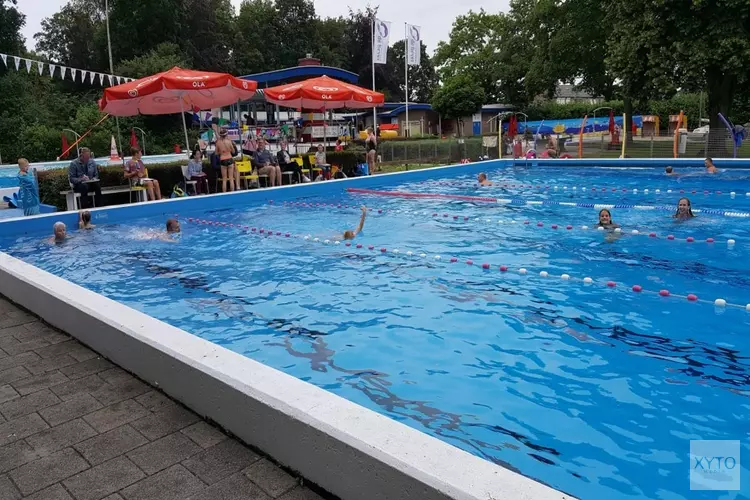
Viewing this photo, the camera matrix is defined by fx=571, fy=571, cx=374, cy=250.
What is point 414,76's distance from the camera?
67.8 meters

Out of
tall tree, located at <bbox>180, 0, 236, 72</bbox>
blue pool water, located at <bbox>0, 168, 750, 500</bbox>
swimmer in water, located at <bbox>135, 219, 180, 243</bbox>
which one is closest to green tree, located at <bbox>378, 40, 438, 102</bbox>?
tall tree, located at <bbox>180, 0, 236, 72</bbox>

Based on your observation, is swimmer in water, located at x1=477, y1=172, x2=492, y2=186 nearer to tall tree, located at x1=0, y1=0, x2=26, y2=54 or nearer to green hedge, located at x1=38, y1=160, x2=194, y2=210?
green hedge, located at x1=38, y1=160, x2=194, y2=210

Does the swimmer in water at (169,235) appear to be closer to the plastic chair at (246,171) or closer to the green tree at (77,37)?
the plastic chair at (246,171)

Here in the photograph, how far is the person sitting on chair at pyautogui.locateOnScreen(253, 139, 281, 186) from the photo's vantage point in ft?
53.4

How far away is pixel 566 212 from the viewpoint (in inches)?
497

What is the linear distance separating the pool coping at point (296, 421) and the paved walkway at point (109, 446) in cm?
10

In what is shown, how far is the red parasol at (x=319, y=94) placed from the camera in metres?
15.8

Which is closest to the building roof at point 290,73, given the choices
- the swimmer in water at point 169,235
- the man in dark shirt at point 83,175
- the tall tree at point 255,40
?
the man in dark shirt at point 83,175

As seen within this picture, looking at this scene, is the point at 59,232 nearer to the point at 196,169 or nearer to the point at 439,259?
the point at 196,169

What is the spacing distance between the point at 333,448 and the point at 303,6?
61.1 metres

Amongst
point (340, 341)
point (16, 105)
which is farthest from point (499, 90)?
point (340, 341)

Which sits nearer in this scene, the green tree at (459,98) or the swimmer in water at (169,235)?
the swimmer in water at (169,235)

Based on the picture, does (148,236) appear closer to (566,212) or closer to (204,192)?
(204,192)

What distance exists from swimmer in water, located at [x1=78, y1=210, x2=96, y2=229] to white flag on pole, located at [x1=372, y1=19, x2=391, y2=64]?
17220 mm
